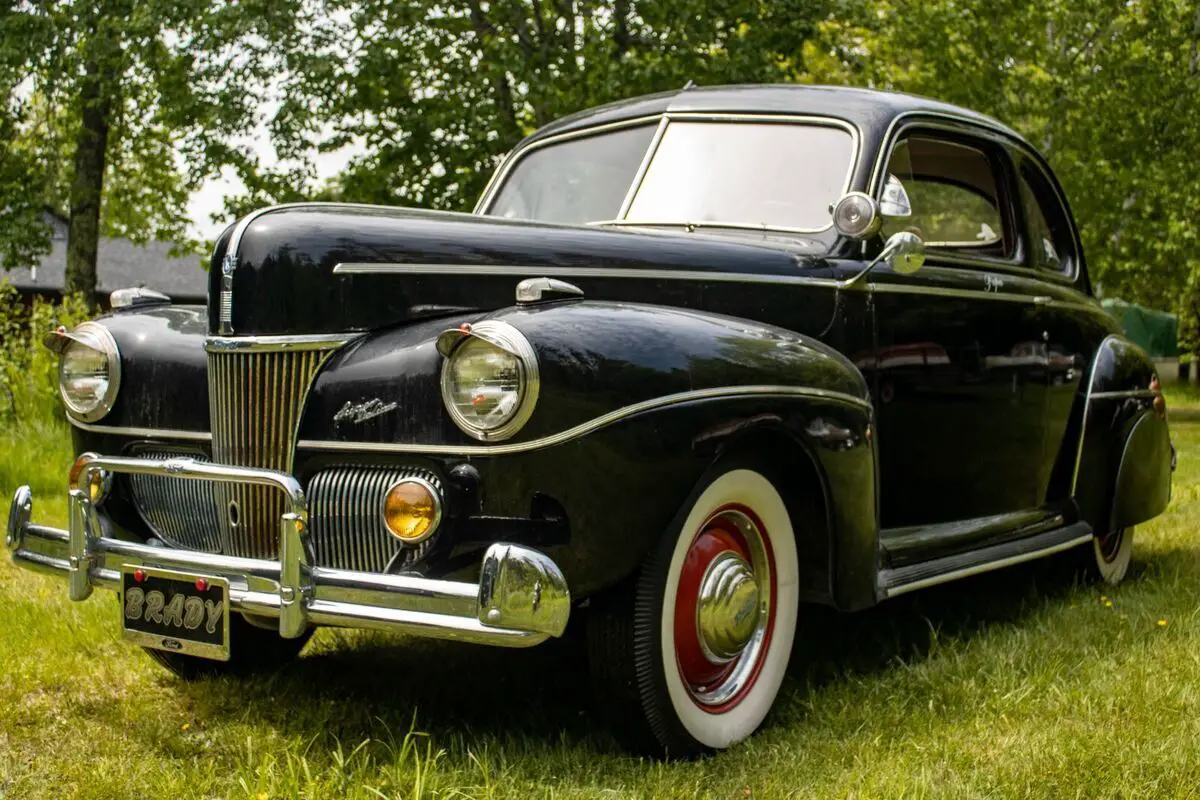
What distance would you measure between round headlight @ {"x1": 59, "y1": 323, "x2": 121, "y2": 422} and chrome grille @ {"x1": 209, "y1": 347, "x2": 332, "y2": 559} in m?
0.50

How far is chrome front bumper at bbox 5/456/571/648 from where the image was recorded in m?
2.56

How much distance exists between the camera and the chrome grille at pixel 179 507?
3.18 m

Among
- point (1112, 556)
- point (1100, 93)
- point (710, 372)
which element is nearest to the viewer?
point (710, 372)

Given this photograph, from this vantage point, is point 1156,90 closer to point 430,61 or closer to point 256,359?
point 430,61

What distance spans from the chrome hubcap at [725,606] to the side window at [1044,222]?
2347mm

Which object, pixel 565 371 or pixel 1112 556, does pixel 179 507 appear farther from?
pixel 1112 556

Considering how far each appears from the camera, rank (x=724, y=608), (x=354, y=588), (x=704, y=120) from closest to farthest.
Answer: (x=354, y=588) → (x=724, y=608) → (x=704, y=120)

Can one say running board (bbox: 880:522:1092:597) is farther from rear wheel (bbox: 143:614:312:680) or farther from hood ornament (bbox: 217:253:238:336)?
hood ornament (bbox: 217:253:238:336)

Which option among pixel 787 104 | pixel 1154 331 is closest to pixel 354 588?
pixel 787 104

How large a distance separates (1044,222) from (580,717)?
9.88 feet

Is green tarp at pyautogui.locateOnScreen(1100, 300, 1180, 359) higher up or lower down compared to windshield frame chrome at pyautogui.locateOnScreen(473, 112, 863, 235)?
lower down

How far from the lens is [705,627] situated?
306 centimetres

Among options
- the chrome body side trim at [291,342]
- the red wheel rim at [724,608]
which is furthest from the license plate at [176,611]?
the red wheel rim at [724,608]

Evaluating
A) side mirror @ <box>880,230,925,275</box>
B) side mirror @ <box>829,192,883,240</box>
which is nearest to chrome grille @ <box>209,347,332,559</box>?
side mirror @ <box>829,192,883,240</box>
